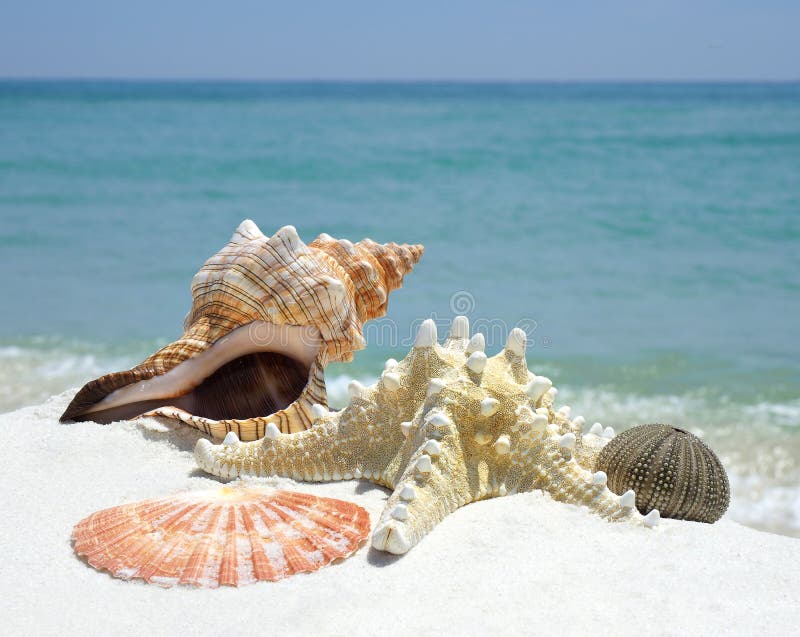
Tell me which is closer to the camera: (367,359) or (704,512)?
(704,512)

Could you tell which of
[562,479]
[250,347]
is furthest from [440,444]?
[250,347]

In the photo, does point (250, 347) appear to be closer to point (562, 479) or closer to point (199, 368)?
point (199, 368)

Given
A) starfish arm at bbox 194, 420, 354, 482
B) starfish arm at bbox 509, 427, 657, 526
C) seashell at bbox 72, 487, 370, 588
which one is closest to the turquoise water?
starfish arm at bbox 509, 427, 657, 526

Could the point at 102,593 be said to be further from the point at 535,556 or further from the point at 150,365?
the point at 150,365

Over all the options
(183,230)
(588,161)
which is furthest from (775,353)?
(588,161)

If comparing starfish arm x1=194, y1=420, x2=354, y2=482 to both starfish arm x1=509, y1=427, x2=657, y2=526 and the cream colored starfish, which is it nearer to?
the cream colored starfish

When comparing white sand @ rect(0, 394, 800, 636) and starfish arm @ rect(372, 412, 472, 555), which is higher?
starfish arm @ rect(372, 412, 472, 555)
